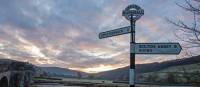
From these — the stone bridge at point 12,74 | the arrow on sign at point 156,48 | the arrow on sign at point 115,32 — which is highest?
the arrow on sign at point 115,32

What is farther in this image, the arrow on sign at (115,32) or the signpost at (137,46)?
the arrow on sign at (115,32)

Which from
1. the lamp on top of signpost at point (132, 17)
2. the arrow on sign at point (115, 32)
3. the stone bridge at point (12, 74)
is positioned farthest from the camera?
the stone bridge at point (12, 74)

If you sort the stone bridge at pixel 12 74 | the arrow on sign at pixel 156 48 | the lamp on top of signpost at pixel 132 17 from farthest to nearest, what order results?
the stone bridge at pixel 12 74 → the lamp on top of signpost at pixel 132 17 → the arrow on sign at pixel 156 48

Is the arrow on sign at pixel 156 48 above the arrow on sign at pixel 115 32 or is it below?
→ below

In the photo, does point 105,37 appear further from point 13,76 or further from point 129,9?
point 13,76

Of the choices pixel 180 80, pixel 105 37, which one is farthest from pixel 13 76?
pixel 180 80

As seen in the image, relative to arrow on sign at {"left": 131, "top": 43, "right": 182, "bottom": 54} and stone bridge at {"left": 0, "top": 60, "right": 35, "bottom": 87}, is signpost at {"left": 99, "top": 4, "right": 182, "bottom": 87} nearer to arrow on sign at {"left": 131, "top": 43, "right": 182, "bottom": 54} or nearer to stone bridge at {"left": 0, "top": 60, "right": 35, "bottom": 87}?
arrow on sign at {"left": 131, "top": 43, "right": 182, "bottom": 54}

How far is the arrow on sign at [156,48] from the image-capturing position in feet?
47.9

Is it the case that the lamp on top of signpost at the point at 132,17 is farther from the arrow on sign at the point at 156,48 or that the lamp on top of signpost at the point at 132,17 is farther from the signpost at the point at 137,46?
the arrow on sign at the point at 156,48

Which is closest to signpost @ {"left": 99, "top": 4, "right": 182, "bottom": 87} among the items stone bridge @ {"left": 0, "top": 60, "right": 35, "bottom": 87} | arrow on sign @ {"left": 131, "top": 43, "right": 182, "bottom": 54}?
arrow on sign @ {"left": 131, "top": 43, "right": 182, "bottom": 54}

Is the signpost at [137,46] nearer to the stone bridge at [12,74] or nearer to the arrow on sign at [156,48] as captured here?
the arrow on sign at [156,48]

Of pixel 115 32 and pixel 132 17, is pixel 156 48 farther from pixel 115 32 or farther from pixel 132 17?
pixel 115 32

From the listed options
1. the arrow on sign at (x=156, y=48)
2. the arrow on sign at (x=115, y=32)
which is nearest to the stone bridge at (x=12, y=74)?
the arrow on sign at (x=115, y=32)

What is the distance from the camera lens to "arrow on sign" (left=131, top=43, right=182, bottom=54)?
1459 centimetres
